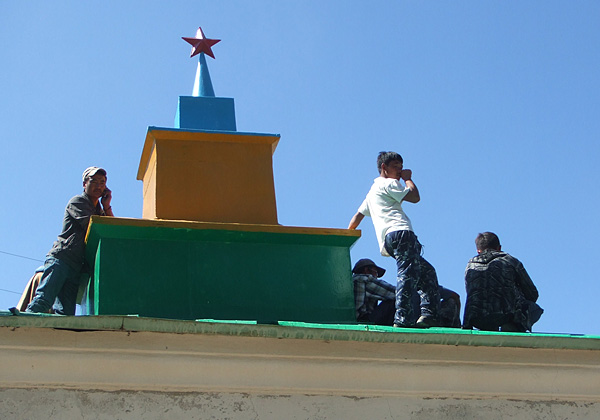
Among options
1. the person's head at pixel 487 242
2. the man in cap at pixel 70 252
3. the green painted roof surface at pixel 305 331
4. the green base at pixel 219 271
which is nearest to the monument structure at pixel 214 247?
the green base at pixel 219 271

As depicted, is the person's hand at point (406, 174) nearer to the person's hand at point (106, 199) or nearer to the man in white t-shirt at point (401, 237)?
the man in white t-shirt at point (401, 237)

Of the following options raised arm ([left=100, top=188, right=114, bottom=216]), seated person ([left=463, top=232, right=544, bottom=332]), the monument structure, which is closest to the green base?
the monument structure

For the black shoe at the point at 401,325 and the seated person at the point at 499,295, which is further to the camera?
the seated person at the point at 499,295

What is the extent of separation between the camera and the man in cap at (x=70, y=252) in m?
6.73

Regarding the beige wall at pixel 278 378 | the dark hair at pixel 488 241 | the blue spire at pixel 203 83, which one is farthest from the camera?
the blue spire at pixel 203 83

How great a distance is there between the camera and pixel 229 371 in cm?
A: 528

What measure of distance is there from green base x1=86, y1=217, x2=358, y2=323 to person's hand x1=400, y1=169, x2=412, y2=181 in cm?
55

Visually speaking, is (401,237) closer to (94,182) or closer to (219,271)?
(219,271)

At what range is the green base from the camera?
6578 millimetres

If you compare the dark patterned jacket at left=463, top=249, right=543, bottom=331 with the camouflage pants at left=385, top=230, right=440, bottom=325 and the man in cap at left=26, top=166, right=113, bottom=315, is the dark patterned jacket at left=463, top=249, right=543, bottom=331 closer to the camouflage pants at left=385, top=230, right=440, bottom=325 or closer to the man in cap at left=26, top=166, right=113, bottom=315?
the camouflage pants at left=385, top=230, right=440, bottom=325

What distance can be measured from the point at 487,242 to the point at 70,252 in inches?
125

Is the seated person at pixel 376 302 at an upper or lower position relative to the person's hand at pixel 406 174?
lower

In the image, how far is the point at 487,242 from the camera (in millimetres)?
7684

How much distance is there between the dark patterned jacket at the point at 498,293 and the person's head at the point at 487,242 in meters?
0.08
